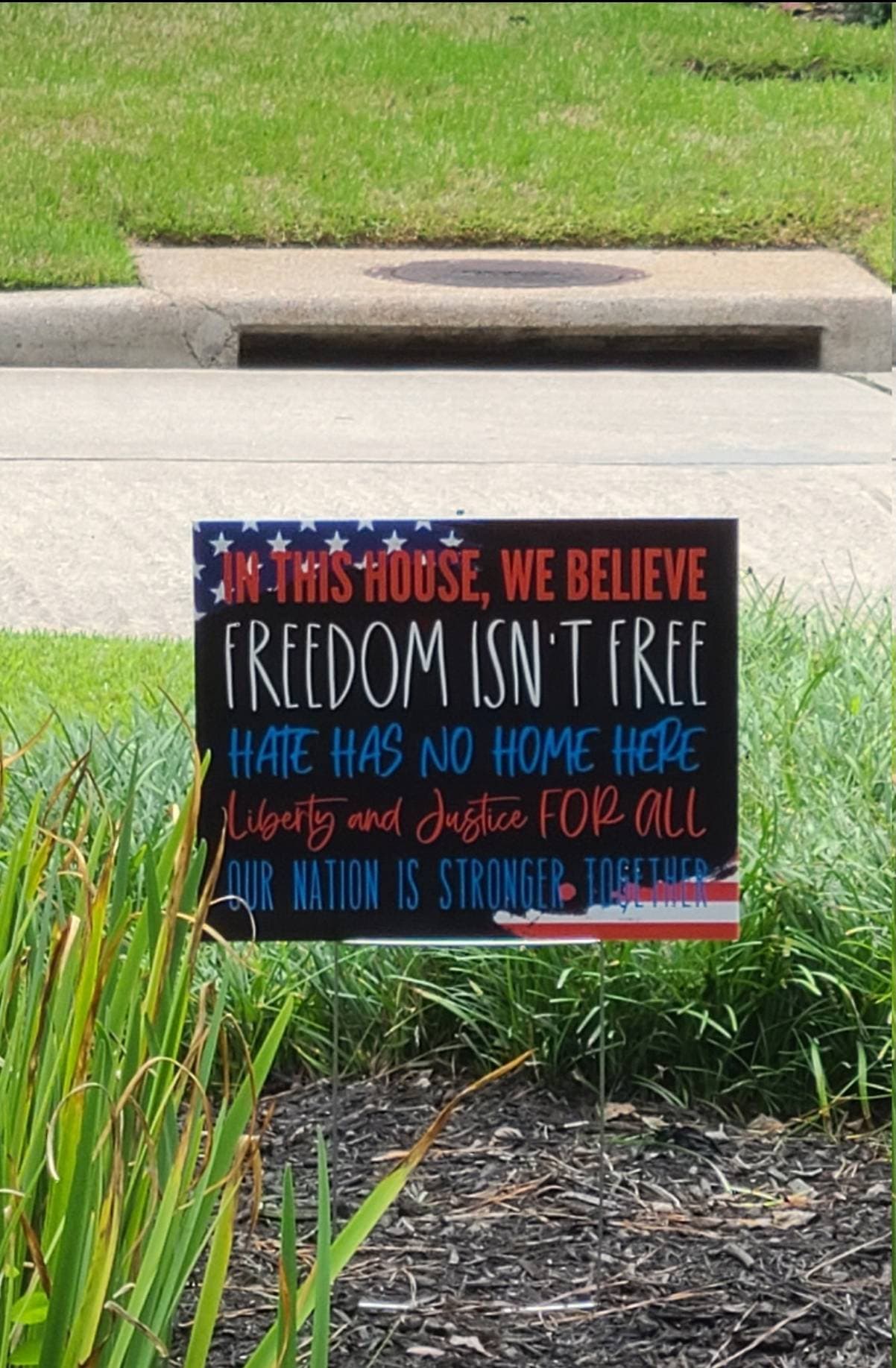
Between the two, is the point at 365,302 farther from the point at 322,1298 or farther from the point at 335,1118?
the point at 322,1298

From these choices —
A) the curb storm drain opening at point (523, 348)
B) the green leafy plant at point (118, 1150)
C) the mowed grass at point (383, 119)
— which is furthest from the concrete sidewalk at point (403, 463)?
the green leafy plant at point (118, 1150)

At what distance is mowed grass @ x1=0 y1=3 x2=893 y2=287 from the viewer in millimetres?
3277

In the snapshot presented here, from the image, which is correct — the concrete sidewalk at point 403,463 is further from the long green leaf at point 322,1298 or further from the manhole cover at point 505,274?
the long green leaf at point 322,1298

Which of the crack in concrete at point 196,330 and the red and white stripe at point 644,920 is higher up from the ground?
the crack in concrete at point 196,330

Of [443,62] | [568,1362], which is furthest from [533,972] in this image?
[443,62]

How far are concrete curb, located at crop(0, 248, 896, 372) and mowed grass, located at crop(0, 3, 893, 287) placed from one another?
→ 0.07m

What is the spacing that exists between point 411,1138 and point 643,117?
1763 millimetres

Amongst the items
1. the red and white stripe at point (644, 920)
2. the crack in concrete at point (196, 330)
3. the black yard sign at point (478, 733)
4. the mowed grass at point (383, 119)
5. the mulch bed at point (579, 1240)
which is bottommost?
the mulch bed at point (579, 1240)

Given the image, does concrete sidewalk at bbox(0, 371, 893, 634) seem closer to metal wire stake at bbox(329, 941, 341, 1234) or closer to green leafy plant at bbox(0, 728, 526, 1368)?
metal wire stake at bbox(329, 941, 341, 1234)

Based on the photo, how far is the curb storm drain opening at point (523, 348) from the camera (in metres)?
4.07

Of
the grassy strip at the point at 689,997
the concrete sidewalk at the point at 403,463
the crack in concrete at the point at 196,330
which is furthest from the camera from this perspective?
the concrete sidewalk at the point at 403,463

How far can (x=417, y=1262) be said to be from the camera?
231cm

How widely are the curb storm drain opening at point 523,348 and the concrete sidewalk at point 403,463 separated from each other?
0.05 meters

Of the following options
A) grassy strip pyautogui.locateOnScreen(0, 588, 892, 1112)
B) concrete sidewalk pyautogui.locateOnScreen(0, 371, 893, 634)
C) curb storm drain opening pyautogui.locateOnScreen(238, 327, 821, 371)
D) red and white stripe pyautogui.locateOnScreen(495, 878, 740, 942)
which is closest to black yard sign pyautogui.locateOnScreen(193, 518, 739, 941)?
red and white stripe pyautogui.locateOnScreen(495, 878, 740, 942)
